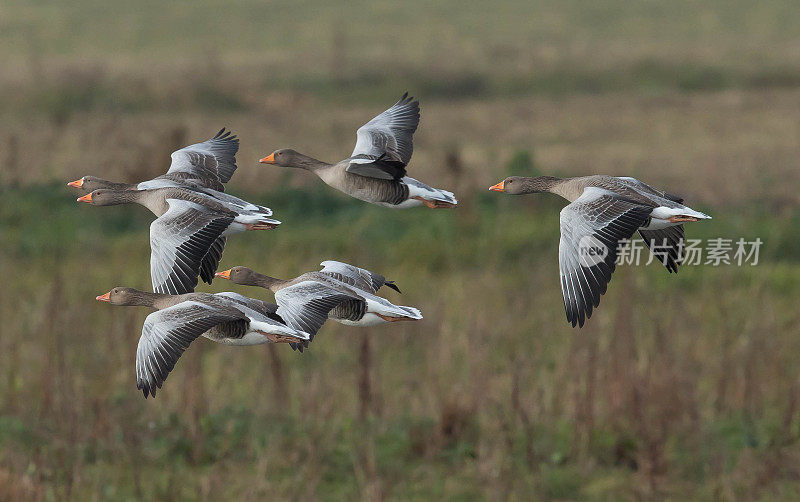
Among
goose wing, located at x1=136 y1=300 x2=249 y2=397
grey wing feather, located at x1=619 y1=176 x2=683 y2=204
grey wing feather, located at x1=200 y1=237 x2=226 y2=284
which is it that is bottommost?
goose wing, located at x1=136 y1=300 x2=249 y2=397

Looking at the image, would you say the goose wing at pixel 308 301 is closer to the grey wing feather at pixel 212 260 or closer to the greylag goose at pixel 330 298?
the greylag goose at pixel 330 298

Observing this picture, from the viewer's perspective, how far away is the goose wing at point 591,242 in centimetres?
207

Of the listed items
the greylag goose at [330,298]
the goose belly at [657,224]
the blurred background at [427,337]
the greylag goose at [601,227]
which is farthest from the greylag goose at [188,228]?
the goose belly at [657,224]

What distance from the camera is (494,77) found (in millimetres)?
41719

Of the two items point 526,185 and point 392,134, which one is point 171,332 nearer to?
point 526,185

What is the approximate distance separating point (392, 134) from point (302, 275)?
2.48ft

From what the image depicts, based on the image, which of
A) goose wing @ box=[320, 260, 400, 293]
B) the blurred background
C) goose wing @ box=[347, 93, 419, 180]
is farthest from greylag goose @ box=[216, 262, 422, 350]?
the blurred background

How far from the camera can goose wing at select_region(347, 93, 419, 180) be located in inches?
97.5

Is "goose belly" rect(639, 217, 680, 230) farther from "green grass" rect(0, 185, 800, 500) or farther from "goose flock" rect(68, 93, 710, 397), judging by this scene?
"green grass" rect(0, 185, 800, 500)

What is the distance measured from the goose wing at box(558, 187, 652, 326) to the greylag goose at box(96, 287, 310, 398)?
538mm

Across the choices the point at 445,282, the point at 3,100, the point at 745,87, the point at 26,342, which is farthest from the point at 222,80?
the point at 26,342

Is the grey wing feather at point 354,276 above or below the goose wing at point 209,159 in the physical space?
below

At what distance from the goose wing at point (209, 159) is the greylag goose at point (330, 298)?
390mm

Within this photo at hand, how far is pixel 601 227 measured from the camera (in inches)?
86.6
